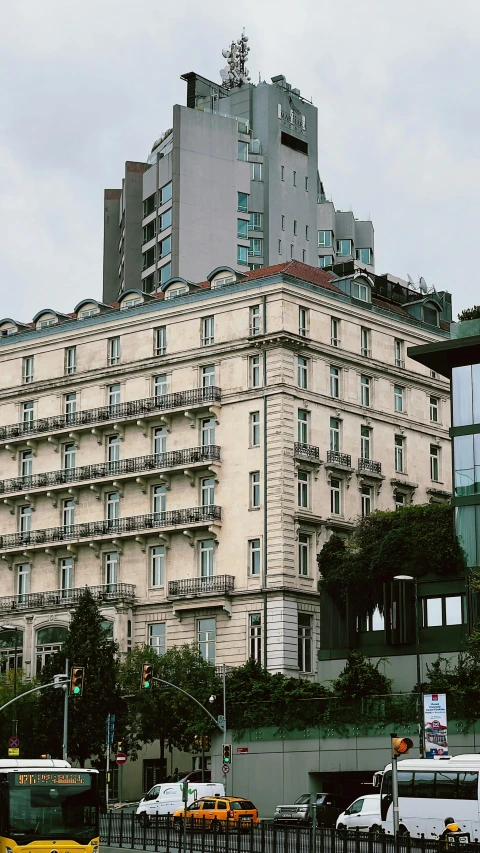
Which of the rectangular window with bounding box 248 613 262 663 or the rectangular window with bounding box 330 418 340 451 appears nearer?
the rectangular window with bounding box 248 613 262 663

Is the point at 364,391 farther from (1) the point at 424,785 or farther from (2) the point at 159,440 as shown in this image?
(1) the point at 424,785

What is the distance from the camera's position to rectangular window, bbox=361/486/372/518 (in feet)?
313

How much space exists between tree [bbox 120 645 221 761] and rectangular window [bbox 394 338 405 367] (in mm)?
24740

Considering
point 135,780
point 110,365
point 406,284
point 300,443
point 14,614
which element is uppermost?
point 406,284

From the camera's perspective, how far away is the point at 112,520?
9731 cm

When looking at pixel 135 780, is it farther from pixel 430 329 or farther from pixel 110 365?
pixel 430 329

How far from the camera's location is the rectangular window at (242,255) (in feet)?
436

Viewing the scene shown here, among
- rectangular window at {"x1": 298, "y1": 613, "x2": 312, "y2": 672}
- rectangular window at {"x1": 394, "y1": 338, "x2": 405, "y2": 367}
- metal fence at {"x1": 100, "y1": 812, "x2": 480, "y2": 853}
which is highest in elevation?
rectangular window at {"x1": 394, "y1": 338, "x2": 405, "y2": 367}

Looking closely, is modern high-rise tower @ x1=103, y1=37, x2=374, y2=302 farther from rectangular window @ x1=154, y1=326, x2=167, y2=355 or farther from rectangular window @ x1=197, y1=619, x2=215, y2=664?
rectangular window @ x1=197, y1=619, x2=215, y2=664

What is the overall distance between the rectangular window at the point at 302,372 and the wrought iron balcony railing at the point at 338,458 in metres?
4.50

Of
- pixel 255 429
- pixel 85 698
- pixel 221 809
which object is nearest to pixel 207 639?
pixel 85 698

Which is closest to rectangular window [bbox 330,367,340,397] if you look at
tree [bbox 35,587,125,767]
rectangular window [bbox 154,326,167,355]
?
rectangular window [bbox 154,326,167,355]

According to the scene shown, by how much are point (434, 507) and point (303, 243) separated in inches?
2636

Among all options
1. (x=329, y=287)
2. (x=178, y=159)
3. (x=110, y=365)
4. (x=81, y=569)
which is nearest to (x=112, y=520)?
(x=81, y=569)
